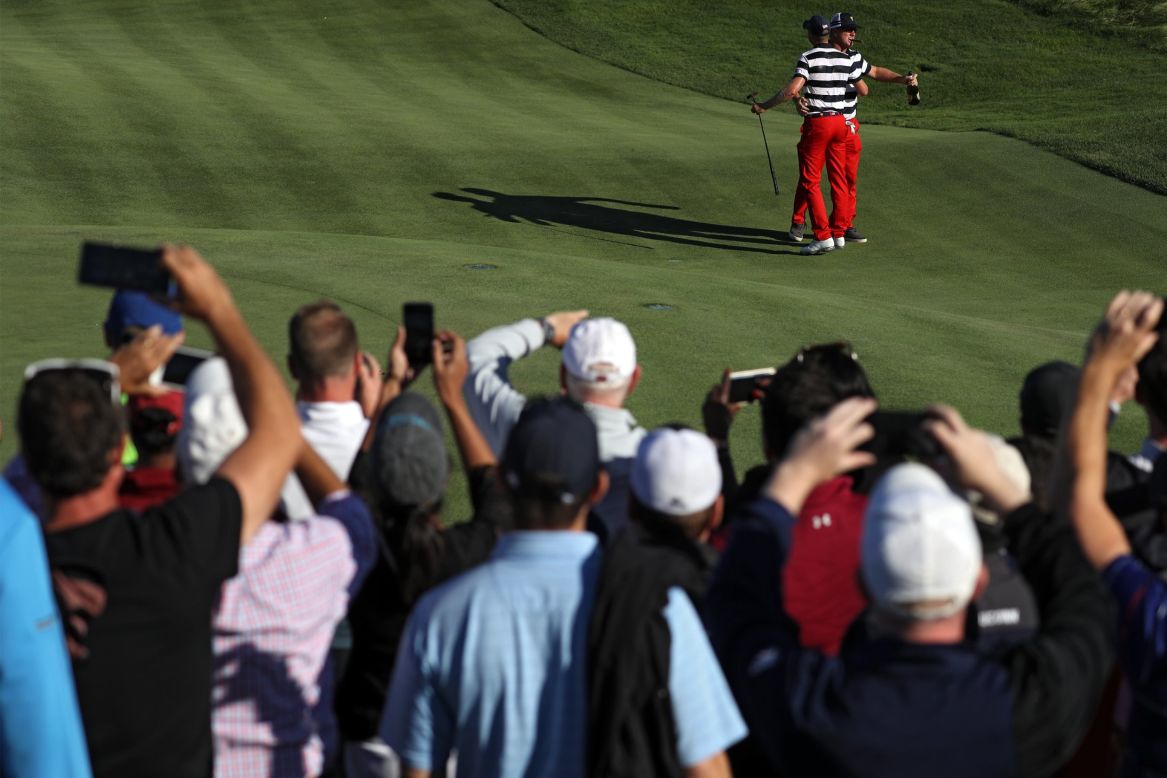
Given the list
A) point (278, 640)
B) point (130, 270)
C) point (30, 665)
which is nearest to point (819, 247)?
point (278, 640)

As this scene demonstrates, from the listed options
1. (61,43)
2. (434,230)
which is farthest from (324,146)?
(61,43)

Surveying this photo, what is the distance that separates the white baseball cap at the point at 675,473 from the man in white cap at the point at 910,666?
1.44 ft

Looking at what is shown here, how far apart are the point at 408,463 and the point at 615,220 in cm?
1103

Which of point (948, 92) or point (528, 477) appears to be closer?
point (528, 477)

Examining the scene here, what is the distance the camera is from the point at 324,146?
15945mm

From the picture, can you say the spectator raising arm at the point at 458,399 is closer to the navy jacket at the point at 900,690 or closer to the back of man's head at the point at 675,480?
the back of man's head at the point at 675,480

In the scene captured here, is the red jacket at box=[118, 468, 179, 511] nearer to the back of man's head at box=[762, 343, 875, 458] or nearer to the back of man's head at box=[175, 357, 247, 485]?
the back of man's head at box=[175, 357, 247, 485]

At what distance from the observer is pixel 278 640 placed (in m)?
3.17

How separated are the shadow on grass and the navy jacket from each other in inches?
429

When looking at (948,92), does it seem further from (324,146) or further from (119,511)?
(119,511)

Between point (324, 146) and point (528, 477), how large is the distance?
537 inches

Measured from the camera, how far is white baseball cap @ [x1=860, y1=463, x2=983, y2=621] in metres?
2.43

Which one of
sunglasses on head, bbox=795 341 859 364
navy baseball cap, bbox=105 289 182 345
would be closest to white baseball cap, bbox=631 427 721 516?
sunglasses on head, bbox=795 341 859 364

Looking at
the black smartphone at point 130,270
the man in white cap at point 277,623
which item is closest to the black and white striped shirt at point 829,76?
the man in white cap at point 277,623
